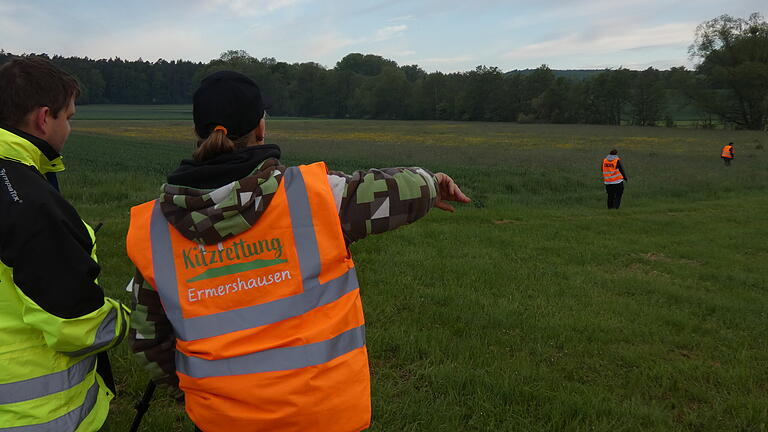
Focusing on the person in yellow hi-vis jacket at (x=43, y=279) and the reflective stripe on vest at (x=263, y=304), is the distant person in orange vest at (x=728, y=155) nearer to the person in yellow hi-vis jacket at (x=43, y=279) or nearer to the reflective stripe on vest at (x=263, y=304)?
the reflective stripe on vest at (x=263, y=304)

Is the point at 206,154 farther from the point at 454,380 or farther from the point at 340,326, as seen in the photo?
the point at 454,380

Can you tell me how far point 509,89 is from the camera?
97625mm

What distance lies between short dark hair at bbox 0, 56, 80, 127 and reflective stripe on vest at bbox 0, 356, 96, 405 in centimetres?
94

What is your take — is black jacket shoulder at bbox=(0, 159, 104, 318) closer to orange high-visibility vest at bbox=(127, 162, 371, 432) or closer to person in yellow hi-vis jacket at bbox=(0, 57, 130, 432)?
person in yellow hi-vis jacket at bbox=(0, 57, 130, 432)

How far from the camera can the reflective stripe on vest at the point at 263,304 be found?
5.37ft

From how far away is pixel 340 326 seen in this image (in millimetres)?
1711

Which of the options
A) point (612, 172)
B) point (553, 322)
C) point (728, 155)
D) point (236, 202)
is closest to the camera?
point (236, 202)

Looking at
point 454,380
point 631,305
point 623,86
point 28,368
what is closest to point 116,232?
point 454,380

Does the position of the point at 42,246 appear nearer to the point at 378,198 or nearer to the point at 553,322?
the point at 378,198

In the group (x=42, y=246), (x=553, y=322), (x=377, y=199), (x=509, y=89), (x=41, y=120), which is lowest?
(x=553, y=322)

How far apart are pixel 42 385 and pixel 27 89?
1.09 metres

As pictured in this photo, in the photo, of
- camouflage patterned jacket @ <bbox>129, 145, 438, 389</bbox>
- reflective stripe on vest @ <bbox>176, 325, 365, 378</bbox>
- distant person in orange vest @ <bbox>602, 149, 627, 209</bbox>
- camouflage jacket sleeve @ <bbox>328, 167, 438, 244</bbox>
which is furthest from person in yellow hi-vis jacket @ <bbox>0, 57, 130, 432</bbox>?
distant person in orange vest @ <bbox>602, 149, 627, 209</bbox>

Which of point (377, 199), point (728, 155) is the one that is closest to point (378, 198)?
point (377, 199)

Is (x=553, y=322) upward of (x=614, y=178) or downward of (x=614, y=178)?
downward
